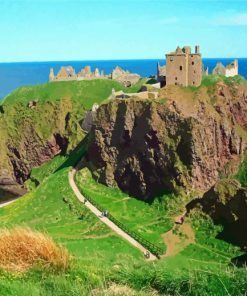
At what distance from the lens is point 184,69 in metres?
76.7

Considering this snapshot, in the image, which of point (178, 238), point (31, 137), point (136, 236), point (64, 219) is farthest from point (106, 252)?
point (31, 137)

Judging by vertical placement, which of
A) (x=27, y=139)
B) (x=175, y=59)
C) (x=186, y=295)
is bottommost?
(x=27, y=139)

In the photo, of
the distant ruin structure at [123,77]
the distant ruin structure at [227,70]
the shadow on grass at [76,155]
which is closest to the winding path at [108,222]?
the shadow on grass at [76,155]

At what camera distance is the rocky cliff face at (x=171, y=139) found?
68.9m

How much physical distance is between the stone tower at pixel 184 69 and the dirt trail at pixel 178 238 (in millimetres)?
24426

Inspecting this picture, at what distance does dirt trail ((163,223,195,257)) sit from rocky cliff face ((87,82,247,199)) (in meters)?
8.61

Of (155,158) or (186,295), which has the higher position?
(186,295)

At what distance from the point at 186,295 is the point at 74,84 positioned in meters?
102

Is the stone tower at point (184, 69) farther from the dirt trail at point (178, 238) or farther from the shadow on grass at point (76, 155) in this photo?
the dirt trail at point (178, 238)

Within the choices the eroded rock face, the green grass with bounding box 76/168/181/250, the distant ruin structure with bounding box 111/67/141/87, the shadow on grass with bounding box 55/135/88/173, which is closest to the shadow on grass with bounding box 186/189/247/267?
the eroded rock face

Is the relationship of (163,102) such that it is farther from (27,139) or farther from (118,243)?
(27,139)

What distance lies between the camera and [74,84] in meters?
114

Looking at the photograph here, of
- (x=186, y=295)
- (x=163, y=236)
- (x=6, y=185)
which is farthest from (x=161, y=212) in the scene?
(x=186, y=295)

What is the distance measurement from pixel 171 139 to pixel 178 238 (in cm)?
1598
